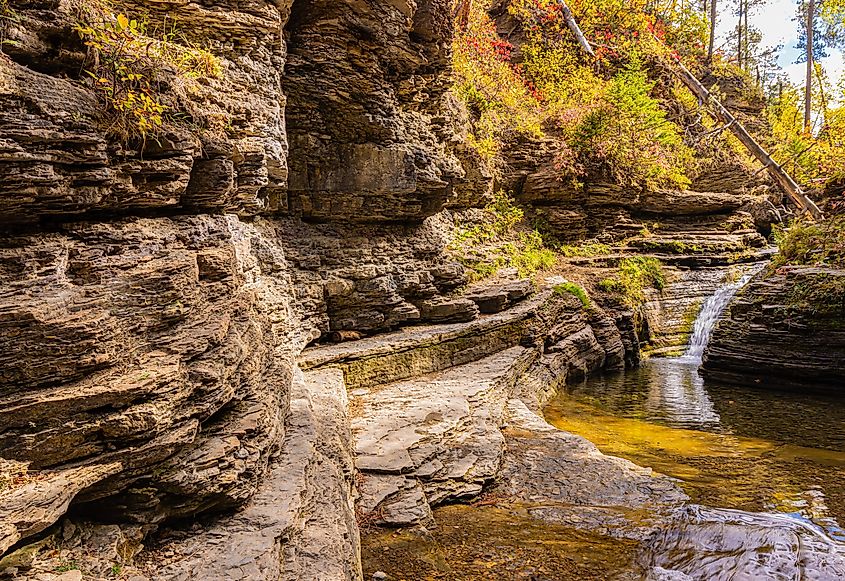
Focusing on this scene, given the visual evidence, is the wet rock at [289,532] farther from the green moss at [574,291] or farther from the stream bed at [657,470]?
the green moss at [574,291]

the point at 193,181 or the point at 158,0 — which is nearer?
the point at 193,181

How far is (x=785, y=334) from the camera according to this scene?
40.6 feet

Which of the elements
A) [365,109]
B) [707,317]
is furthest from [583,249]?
[365,109]

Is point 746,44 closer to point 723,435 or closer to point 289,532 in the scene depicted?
point 723,435

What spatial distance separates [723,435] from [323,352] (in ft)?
23.5

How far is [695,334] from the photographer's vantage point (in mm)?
16609

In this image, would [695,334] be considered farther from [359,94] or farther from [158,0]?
[158,0]

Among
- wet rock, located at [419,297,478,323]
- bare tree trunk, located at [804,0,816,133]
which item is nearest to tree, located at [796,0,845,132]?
bare tree trunk, located at [804,0,816,133]

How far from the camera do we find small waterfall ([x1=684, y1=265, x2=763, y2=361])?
1603 centimetres

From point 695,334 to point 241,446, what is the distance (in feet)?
52.2

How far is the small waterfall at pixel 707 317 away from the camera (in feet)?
52.6

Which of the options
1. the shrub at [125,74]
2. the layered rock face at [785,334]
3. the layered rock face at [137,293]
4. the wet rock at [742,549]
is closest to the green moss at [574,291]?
the layered rock face at [785,334]

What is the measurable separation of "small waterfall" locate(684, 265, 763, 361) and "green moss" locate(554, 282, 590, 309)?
3.73m

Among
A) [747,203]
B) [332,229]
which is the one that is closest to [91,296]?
[332,229]
